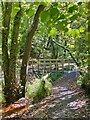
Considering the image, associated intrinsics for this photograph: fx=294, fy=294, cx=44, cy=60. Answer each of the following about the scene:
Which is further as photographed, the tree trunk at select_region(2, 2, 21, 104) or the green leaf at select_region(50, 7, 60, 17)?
the tree trunk at select_region(2, 2, 21, 104)

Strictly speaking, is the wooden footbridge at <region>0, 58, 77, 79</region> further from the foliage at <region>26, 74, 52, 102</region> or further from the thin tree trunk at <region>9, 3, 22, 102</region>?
the thin tree trunk at <region>9, 3, 22, 102</region>

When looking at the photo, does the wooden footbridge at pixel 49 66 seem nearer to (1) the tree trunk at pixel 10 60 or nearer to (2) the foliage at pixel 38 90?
(2) the foliage at pixel 38 90

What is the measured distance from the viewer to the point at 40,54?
7332mm

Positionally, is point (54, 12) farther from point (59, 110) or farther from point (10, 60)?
point (10, 60)

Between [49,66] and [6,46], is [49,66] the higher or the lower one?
the lower one

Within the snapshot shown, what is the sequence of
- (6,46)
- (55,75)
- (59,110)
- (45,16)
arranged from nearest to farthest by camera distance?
(45,16) → (59,110) → (6,46) → (55,75)

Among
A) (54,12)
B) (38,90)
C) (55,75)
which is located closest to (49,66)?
(55,75)

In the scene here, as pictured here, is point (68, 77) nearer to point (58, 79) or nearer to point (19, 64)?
point (58, 79)

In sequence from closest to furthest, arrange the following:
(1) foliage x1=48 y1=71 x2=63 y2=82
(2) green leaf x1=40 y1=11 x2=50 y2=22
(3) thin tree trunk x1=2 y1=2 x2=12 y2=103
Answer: (2) green leaf x1=40 y1=11 x2=50 y2=22 → (3) thin tree trunk x1=2 y1=2 x2=12 y2=103 → (1) foliage x1=48 y1=71 x2=63 y2=82

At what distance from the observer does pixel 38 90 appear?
3.94 m

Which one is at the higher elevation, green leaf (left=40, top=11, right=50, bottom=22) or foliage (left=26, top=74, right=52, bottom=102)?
green leaf (left=40, top=11, right=50, bottom=22)

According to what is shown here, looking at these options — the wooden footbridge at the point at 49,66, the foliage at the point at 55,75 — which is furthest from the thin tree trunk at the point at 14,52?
the wooden footbridge at the point at 49,66

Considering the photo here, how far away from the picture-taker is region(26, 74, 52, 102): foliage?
3875 mm

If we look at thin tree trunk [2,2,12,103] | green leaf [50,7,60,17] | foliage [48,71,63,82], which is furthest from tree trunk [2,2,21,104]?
green leaf [50,7,60,17]
